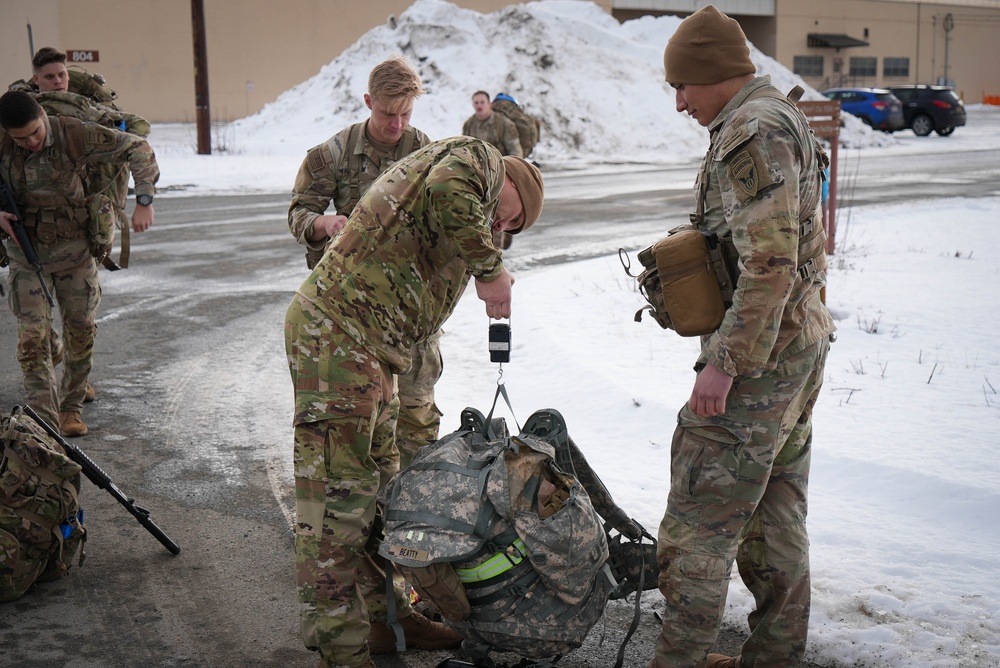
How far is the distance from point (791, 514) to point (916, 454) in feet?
6.77

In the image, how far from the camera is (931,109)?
108 ft

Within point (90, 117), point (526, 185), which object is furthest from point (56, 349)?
point (526, 185)

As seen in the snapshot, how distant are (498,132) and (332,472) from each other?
10585 mm

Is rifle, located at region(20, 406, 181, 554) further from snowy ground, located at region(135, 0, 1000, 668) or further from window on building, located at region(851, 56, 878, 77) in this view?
window on building, located at region(851, 56, 878, 77)

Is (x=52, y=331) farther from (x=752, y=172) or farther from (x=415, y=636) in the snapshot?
(x=752, y=172)

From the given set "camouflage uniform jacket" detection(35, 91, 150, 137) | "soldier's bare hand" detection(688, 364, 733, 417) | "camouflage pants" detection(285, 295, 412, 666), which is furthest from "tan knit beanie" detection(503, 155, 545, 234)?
"camouflage uniform jacket" detection(35, 91, 150, 137)

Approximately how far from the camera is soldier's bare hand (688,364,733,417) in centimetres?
294

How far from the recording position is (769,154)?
2.82 m

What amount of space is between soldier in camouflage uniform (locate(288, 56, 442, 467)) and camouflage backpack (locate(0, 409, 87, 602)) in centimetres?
141

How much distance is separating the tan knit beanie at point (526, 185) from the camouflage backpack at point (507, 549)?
0.80 metres

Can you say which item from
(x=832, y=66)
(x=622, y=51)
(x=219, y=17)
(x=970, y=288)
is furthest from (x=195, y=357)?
(x=832, y=66)

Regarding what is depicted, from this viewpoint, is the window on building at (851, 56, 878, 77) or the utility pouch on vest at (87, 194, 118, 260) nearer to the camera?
the utility pouch on vest at (87, 194, 118, 260)

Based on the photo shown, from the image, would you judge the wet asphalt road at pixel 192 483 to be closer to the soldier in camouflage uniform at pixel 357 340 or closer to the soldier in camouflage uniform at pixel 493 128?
the soldier in camouflage uniform at pixel 357 340

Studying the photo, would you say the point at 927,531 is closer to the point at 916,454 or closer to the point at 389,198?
the point at 916,454
